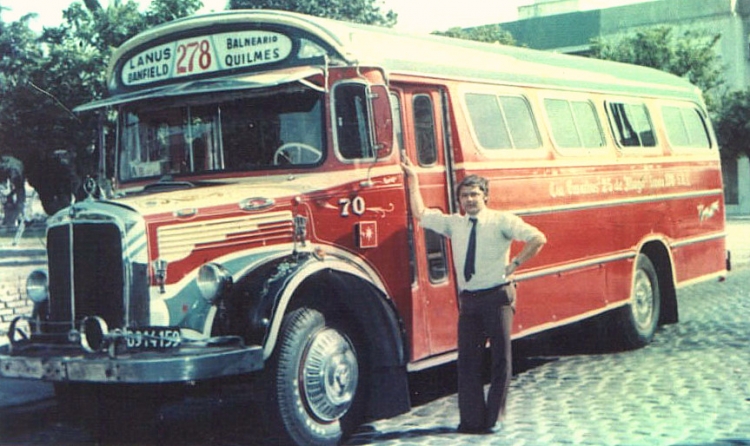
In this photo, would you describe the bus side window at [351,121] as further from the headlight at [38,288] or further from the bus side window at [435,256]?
the headlight at [38,288]

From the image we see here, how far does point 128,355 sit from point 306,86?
2.13m

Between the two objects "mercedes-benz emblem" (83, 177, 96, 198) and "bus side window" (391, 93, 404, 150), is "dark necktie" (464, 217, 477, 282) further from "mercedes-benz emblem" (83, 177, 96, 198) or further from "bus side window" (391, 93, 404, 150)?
"mercedes-benz emblem" (83, 177, 96, 198)

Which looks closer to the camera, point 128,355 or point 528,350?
point 128,355

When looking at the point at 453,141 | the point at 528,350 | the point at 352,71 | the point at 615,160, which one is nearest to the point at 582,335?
the point at 528,350

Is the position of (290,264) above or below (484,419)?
above

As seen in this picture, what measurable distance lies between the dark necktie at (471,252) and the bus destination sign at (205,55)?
169 cm

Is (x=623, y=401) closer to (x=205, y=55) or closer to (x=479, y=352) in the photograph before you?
(x=479, y=352)

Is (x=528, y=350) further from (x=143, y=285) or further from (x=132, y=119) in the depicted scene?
(x=143, y=285)

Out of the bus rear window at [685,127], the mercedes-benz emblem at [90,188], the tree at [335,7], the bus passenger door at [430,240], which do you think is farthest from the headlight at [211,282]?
the tree at [335,7]

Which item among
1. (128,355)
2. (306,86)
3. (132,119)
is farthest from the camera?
(132,119)

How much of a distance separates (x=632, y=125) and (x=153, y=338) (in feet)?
21.0

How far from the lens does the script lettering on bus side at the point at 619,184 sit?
904cm

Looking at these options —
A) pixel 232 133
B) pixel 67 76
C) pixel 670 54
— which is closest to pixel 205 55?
pixel 232 133

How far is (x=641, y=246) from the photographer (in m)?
10.4
